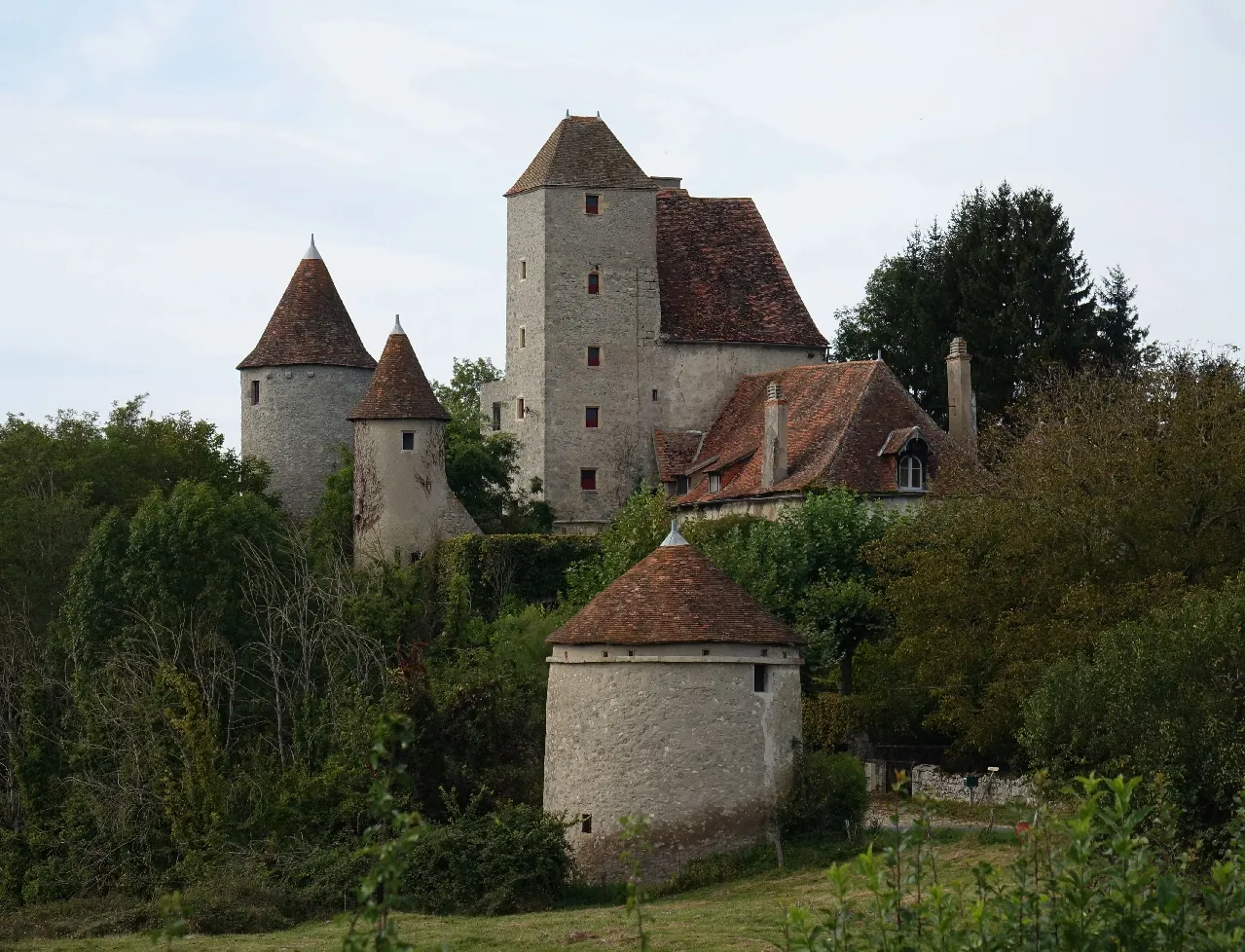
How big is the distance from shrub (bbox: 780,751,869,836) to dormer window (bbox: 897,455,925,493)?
587 inches

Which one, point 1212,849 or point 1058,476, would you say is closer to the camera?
point 1212,849

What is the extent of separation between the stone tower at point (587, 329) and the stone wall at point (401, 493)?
15.8 ft

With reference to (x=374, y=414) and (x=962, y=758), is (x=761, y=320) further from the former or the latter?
(x=962, y=758)

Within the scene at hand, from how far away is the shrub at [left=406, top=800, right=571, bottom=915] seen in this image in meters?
29.2

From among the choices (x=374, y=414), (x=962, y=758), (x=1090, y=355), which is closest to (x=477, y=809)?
(x=962, y=758)

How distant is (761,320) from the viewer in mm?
54156

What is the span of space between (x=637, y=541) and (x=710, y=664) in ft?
44.3

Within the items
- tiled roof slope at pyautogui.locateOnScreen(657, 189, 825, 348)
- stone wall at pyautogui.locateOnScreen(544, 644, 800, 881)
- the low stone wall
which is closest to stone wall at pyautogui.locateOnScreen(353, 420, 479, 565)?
tiled roof slope at pyautogui.locateOnScreen(657, 189, 825, 348)

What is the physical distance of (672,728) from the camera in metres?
30.4

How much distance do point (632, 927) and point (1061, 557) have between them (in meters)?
12.8

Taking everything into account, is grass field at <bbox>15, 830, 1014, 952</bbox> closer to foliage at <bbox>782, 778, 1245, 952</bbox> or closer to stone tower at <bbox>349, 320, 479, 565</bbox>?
foliage at <bbox>782, 778, 1245, 952</bbox>

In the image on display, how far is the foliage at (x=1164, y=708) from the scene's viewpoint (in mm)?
26734

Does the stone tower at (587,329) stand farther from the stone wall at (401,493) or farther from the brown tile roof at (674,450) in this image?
the stone wall at (401,493)

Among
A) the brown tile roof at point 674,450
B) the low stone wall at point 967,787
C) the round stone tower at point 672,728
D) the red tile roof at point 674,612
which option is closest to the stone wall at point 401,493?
the brown tile roof at point 674,450
